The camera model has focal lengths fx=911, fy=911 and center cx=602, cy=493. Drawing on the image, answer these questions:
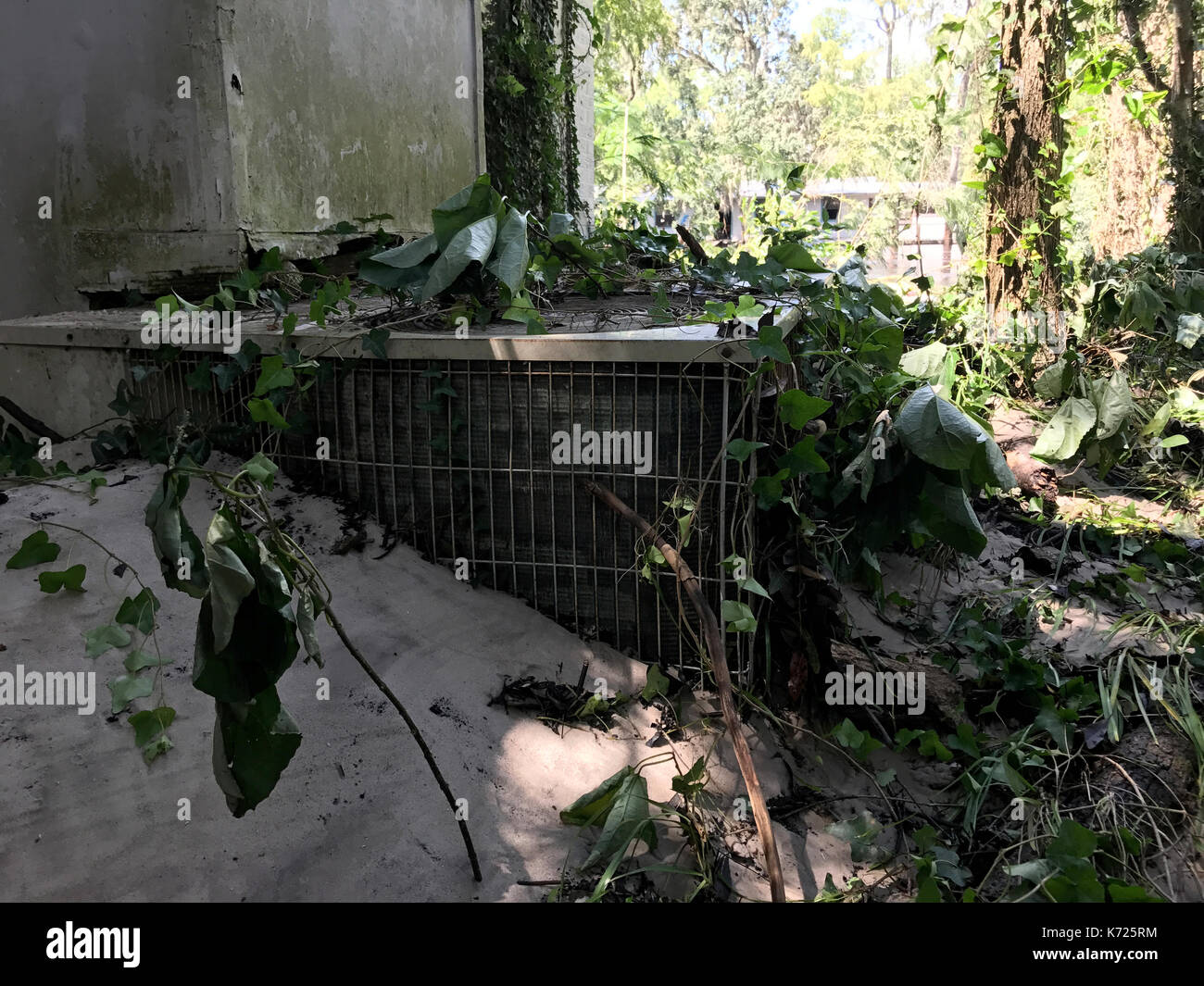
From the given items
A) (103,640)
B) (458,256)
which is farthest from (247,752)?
(458,256)

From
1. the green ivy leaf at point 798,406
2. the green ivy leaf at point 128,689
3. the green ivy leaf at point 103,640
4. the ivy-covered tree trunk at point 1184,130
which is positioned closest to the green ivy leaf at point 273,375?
the green ivy leaf at point 103,640

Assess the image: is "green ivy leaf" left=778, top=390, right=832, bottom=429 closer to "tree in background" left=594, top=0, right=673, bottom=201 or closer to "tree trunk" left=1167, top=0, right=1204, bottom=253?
"tree trunk" left=1167, top=0, right=1204, bottom=253

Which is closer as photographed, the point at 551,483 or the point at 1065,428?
the point at 551,483

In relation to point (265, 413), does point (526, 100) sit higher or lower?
higher

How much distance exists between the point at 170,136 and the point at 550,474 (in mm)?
2271

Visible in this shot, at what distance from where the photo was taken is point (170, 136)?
11.9ft

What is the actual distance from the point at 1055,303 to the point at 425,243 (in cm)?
417

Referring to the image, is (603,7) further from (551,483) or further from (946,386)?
(551,483)

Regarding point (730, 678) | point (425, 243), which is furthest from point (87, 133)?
point (730, 678)

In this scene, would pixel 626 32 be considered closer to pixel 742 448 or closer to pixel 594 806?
pixel 742 448

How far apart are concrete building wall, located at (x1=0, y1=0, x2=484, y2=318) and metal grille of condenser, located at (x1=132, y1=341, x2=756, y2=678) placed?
1.11m

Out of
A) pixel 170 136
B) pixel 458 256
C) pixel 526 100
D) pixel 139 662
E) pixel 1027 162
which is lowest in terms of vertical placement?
pixel 139 662

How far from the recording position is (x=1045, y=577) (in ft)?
12.5

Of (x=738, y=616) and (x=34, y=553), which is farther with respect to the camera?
(x=34, y=553)
